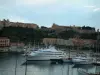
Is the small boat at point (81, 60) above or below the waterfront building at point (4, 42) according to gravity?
below

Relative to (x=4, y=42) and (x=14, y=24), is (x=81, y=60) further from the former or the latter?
(x=14, y=24)

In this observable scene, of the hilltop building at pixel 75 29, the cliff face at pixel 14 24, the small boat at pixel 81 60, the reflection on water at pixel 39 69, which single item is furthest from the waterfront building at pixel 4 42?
the small boat at pixel 81 60

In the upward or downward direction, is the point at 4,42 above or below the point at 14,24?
below

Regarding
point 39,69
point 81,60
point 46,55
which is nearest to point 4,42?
point 46,55

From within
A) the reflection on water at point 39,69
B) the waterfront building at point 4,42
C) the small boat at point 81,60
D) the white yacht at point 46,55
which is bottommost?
the reflection on water at point 39,69

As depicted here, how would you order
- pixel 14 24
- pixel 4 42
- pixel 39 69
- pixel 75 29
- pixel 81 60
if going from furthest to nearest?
pixel 75 29 < pixel 14 24 < pixel 4 42 < pixel 81 60 < pixel 39 69

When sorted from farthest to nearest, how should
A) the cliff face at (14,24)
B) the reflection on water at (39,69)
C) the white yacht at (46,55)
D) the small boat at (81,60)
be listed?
the cliff face at (14,24)
the white yacht at (46,55)
the small boat at (81,60)
the reflection on water at (39,69)

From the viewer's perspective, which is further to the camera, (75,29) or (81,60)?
(75,29)

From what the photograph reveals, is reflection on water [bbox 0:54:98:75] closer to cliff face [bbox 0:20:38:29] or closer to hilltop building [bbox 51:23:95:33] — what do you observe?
cliff face [bbox 0:20:38:29]

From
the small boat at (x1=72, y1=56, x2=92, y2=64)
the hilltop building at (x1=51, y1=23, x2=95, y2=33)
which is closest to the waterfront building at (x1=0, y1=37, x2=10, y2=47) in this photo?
the hilltop building at (x1=51, y1=23, x2=95, y2=33)

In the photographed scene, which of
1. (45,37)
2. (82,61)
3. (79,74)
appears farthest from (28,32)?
(79,74)

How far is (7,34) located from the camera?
29.0 m

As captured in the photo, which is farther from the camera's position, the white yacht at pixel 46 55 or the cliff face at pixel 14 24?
the cliff face at pixel 14 24

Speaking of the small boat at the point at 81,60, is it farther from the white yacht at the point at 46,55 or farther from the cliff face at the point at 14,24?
the cliff face at the point at 14,24
